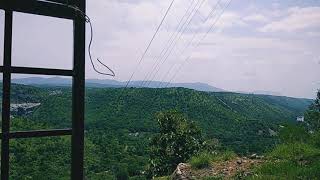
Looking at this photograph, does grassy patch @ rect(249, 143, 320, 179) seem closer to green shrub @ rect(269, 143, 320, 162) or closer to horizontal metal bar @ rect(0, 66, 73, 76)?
green shrub @ rect(269, 143, 320, 162)

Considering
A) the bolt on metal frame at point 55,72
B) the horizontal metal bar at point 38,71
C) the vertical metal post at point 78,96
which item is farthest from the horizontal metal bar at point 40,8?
the horizontal metal bar at point 38,71

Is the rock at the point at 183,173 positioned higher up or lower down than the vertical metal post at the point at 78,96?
lower down

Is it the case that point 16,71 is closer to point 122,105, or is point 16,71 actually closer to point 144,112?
point 144,112

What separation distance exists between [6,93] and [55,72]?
49 cm

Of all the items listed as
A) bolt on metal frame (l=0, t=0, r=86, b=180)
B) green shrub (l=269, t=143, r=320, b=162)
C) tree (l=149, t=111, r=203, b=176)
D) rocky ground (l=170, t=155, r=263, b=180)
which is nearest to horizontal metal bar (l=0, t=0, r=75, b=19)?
bolt on metal frame (l=0, t=0, r=86, b=180)

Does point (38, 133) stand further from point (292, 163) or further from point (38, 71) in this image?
point (292, 163)

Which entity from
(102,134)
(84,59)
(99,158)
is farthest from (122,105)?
(84,59)

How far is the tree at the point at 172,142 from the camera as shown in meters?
36.2

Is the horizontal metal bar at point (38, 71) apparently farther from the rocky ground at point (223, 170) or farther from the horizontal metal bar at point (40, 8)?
the rocky ground at point (223, 170)

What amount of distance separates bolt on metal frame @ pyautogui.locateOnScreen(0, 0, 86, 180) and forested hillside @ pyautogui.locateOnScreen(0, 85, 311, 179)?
A: 49856mm

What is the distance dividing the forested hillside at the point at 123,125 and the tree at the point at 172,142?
61.8 ft

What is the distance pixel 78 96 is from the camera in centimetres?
390

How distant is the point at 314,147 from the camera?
36.7 ft

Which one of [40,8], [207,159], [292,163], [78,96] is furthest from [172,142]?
[40,8]
